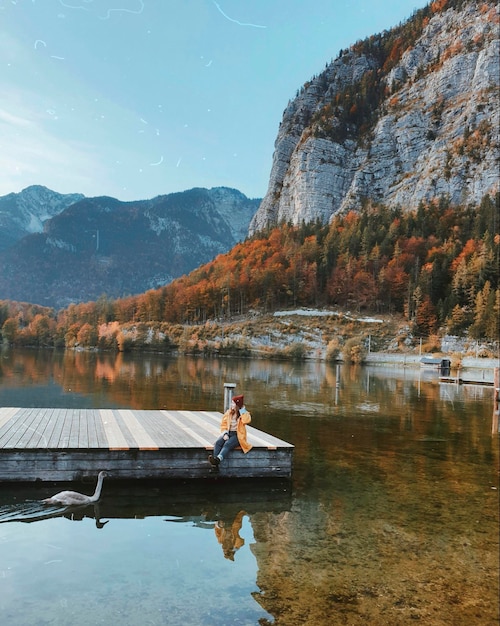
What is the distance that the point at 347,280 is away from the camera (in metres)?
134

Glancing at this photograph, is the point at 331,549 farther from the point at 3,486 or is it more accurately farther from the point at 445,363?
the point at 445,363

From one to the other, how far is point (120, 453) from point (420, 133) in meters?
176

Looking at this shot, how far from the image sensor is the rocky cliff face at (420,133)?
5866 inches

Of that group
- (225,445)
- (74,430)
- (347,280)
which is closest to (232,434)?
(225,445)

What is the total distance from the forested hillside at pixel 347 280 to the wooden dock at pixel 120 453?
10207 cm

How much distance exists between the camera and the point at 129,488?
11539mm

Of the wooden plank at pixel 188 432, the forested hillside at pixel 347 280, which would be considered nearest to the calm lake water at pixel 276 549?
the wooden plank at pixel 188 432

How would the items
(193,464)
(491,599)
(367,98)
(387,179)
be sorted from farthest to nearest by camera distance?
(367,98) → (387,179) → (193,464) → (491,599)

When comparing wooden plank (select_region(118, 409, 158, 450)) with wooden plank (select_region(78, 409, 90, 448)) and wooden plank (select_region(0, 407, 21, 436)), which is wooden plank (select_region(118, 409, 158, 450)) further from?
wooden plank (select_region(0, 407, 21, 436))

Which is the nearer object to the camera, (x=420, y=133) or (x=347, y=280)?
(x=347, y=280)

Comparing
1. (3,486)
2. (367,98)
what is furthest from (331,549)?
(367,98)

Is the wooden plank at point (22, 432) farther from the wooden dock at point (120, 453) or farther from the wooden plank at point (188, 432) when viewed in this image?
the wooden plank at point (188, 432)

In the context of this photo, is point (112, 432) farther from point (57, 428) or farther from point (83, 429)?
point (57, 428)

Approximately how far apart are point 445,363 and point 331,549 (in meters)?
60.4
